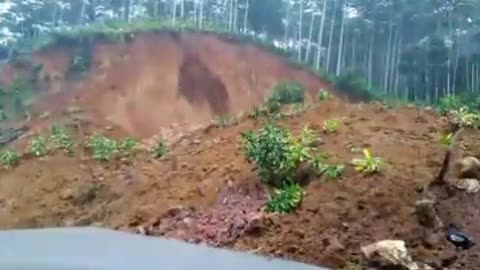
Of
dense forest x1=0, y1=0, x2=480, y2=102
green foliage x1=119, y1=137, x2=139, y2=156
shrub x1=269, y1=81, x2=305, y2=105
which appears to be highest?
dense forest x1=0, y1=0, x2=480, y2=102

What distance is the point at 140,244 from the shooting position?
25.0 ft

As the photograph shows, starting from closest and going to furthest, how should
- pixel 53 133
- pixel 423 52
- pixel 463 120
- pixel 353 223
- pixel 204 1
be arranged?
pixel 353 223 → pixel 463 120 → pixel 53 133 → pixel 423 52 → pixel 204 1

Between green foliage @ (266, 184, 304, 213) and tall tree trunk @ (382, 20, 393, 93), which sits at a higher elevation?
tall tree trunk @ (382, 20, 393, 93)

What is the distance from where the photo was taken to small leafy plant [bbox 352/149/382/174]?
840 cm

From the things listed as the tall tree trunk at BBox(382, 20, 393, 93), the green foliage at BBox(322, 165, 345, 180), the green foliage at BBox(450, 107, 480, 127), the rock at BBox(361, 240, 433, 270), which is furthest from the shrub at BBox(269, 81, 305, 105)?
the rock at BBox(361, 240, 433, 270)

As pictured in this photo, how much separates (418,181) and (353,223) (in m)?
1.15

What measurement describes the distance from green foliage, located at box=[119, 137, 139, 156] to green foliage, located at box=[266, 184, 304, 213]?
175 inches

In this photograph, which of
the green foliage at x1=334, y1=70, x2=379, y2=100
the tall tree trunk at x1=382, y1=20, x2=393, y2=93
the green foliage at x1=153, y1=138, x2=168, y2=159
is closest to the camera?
the green foliage at x1=153, y1=138, x2=168, y2=159

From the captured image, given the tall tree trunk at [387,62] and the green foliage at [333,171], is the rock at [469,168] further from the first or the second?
the tall tree trunk at [387,62]

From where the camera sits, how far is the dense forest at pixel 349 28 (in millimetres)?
14789

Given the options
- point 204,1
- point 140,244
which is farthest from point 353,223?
point 204,1

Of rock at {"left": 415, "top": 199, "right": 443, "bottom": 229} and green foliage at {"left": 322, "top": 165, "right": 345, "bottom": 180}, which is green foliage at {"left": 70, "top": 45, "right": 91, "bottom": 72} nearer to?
green foliage at {"left": 322, "top": 165, "right": 345, "bottom": 180}

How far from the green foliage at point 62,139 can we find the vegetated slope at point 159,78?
130 centimetres

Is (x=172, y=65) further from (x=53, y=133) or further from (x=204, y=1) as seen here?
(x=53, y=133)
